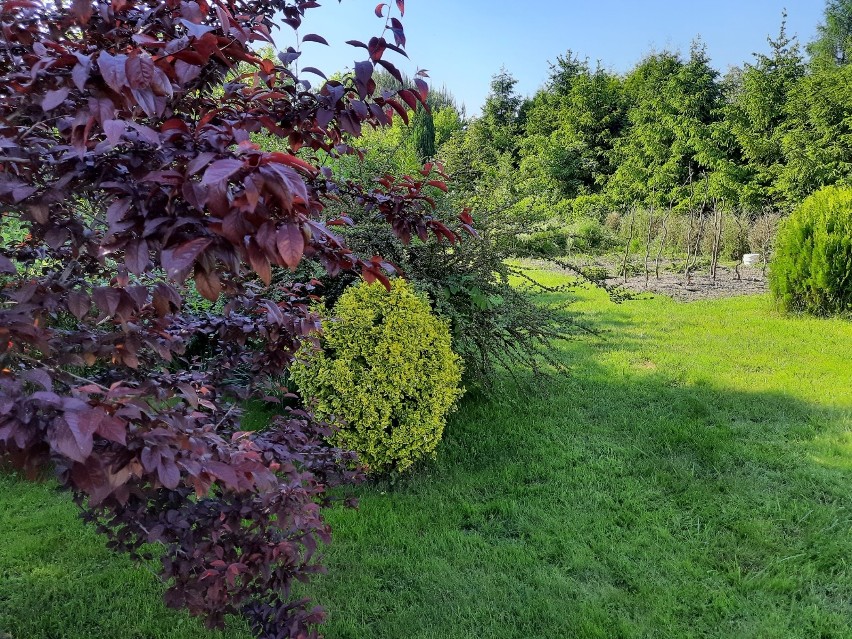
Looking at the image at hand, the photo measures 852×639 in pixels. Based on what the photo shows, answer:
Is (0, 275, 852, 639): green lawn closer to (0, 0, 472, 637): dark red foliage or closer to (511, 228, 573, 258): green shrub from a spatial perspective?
(0, 0, 472, 637): dark red foliage

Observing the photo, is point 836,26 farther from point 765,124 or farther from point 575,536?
point 575,536

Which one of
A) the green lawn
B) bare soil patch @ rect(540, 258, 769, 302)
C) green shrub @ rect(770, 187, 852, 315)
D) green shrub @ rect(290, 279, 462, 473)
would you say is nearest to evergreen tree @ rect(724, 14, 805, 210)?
bare soil patch @ rect(540, 258, 769, 302)

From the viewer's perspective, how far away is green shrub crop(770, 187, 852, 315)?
278 inches

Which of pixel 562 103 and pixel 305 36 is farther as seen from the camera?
pixel 562 103

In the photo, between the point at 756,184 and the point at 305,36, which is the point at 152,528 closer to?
the point at 305,36

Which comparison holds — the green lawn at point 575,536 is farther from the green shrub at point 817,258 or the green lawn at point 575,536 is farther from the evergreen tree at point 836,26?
the evergreen tree at point 836,26

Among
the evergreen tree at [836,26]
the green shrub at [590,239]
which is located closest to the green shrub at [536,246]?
the green shrub at [590,239]

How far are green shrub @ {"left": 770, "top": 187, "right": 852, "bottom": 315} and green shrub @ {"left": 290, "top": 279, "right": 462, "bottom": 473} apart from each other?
6173mm

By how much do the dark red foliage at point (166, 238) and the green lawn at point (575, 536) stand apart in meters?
0.97

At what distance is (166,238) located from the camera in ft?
3.03

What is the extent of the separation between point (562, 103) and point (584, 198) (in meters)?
6.69

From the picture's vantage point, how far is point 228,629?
92.0 inches

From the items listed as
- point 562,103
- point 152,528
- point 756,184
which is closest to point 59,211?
point 152,528

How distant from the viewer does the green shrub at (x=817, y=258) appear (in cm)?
705
